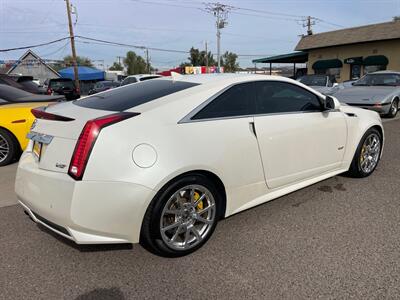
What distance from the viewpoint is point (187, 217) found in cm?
291

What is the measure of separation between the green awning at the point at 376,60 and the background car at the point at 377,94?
18.8m

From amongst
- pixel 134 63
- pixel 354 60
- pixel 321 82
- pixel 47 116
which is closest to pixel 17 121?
pixel 47 116

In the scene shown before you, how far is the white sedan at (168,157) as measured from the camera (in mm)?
2467

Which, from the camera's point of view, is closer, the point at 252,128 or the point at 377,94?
the point at 252,128

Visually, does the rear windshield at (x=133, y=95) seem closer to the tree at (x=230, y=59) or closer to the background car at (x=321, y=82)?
the background car at (x=321, y=82)

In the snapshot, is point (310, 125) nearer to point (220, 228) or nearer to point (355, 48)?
point (220, 228)

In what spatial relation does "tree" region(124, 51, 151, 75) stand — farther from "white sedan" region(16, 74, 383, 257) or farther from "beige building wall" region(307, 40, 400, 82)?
"white sedan" region(16, 74, 383, 257)

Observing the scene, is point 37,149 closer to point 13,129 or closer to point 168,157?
point 168,157

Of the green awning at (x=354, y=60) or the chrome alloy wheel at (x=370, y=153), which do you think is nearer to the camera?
the chrome alloy wheel at (x=370, y=153)

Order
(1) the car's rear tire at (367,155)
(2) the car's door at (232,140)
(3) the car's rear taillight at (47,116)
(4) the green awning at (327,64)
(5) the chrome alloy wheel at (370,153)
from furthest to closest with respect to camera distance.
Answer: (4) the green awning at (327,64)
(5) the chrome alloy wheel at (370,153)
(1) the car's rear tire at (367,155)
(2) the car's door at (232,140)
(3) the car's rear taillight at (47,116)

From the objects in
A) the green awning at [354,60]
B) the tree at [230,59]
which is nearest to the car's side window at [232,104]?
the green awning at [354,60]

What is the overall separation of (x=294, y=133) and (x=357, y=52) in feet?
102

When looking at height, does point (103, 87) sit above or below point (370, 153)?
above

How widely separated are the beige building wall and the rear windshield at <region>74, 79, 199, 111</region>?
29.6m
